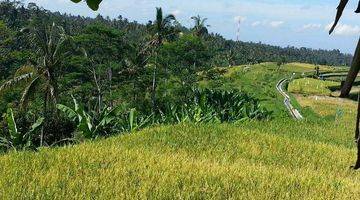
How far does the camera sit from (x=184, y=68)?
119ft

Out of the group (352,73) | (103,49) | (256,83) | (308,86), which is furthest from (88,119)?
(308,86)

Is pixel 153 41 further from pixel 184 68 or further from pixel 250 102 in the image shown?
pixel 250 102

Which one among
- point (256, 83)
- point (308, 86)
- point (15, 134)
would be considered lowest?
point (308, 86)

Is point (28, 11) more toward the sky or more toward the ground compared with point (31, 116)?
more toward the sky

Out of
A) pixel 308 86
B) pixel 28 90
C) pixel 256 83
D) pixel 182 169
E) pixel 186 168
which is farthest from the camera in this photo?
pixel 256 83

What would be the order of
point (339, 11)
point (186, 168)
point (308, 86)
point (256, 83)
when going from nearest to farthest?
point (339, 11), point (186, 168), point (308, 86), point (256, 83)

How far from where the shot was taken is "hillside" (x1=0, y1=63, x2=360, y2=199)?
862cm

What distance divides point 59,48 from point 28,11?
62625 mm

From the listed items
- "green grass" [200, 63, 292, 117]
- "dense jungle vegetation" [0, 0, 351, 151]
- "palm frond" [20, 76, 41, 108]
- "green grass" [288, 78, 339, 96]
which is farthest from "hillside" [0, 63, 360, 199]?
"green grass" [288, 78, 339, 96]

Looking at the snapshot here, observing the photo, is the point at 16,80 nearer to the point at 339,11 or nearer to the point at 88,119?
the point at 88,119

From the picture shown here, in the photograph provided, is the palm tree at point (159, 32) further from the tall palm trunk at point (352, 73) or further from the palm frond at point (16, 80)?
the tall palm trunk at point (352, 73)

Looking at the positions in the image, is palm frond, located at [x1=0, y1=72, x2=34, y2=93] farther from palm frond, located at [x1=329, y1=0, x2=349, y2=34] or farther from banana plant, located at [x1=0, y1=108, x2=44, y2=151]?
palm frond, located at [x1=329, y1=0, x2=349, y2=34]

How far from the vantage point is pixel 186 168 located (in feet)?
34.7

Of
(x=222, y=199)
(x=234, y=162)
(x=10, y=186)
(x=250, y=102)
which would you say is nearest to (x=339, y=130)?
(x=250, y=102)
